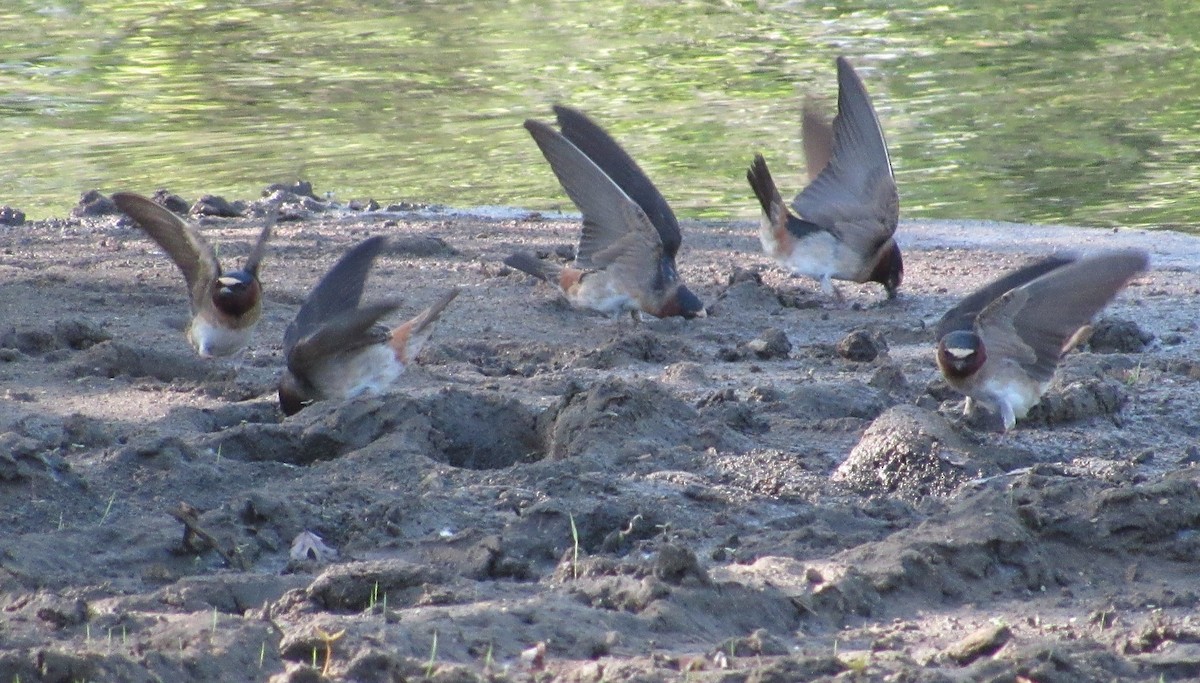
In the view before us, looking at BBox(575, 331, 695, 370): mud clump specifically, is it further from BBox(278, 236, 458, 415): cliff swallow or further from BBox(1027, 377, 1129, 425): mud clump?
BBox(1027, 377, 1129, 425): mud clump

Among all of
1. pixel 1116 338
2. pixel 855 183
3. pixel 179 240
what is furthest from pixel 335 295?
pixel 855 183

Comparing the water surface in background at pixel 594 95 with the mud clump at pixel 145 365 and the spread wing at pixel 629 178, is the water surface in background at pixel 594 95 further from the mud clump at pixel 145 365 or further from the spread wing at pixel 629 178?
the mud clump at pixel 145 365

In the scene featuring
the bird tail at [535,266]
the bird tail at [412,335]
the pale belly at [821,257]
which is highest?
the bird tail at [412,335]

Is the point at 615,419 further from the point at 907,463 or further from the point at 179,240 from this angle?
the point at 179,240

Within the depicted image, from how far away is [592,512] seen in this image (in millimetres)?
4867

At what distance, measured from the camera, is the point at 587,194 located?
839cm

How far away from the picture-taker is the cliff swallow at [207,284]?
6941mm

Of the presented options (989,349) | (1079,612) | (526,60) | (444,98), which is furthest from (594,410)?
(526,60)

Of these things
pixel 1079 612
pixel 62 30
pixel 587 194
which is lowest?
pixel 62 30

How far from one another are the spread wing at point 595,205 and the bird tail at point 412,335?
1445mm

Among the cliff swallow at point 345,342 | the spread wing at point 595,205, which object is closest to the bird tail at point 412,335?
the cliff swallow at point 345,342

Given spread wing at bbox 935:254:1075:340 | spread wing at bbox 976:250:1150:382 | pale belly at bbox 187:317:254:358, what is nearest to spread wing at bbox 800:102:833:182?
spread wing at bbox 935:254:1075:340

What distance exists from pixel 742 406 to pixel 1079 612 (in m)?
1.88

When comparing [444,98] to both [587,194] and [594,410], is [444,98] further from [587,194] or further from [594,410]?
[594,410]
